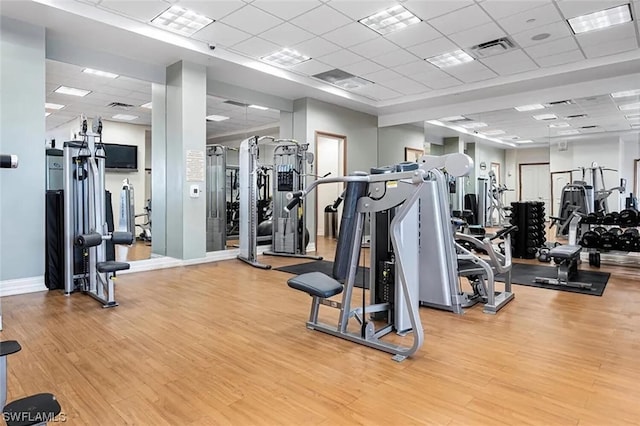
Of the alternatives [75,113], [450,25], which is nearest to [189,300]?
[450,25]

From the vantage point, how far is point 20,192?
4.34 meters

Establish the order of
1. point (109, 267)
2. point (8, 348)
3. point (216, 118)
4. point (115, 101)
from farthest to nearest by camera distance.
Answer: point (216, 118)
point (115, 101)
point (109, 267)
point (8, 348)

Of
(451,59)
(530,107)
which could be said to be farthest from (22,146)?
(530,107)

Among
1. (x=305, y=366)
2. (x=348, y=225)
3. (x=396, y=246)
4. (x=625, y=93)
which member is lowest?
(x=305, y=366)

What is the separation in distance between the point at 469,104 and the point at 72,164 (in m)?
7.26

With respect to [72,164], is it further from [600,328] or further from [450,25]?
[600,328]

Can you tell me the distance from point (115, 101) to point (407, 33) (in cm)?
554

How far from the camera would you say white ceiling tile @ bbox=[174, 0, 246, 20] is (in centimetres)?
428

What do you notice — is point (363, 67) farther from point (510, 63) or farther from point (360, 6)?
point (510, 63)

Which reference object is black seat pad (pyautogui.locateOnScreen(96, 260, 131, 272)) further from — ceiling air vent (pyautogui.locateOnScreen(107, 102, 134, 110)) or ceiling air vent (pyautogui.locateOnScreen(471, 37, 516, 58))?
ceiling air vent (pyautogui.locateOnScreen(471, 37, 516, 58))

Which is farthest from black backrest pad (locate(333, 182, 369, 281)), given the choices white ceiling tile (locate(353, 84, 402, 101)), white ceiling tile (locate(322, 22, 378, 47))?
white ceiling tile (locate(353, 84, 402, 101))

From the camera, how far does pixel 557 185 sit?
7551mm

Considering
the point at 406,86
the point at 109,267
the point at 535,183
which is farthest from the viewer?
the point at 535,183

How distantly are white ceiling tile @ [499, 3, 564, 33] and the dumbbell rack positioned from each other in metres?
3.09
